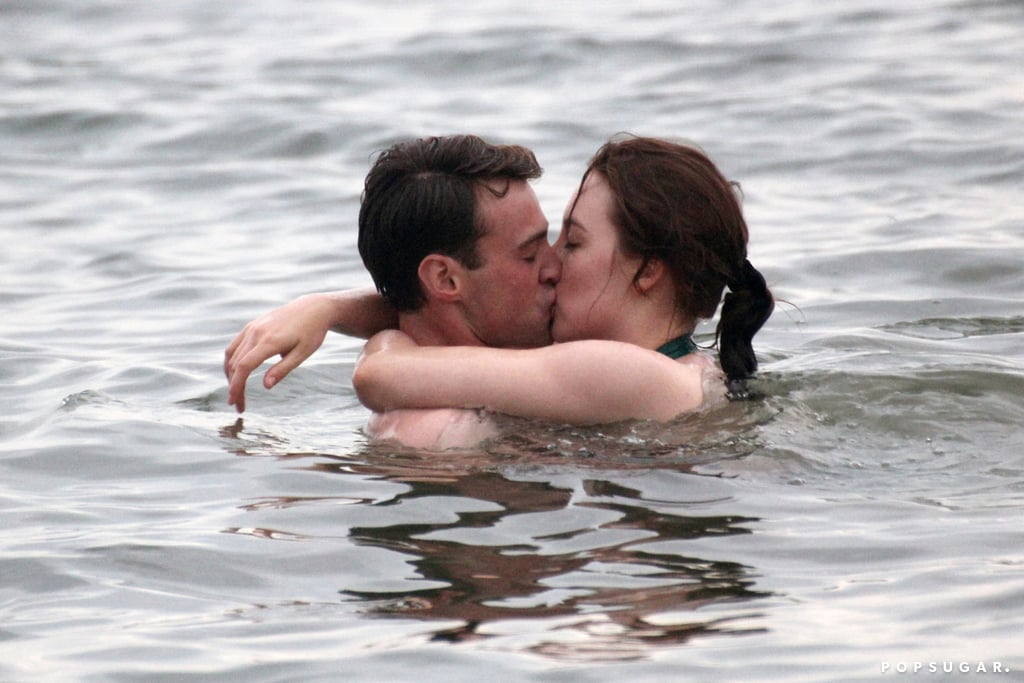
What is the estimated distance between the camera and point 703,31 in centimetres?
1666

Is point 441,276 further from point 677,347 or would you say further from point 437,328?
point 677,347

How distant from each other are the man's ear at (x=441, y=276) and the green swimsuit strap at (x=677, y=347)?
771 mm

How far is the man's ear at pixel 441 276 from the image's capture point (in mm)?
5645

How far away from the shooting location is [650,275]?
5562 mm

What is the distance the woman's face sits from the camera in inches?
219

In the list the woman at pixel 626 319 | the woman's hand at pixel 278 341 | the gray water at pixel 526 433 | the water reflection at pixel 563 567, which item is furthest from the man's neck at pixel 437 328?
the water reflection at pixel 563 567

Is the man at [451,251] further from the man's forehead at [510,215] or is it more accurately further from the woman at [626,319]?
the woman at [626,319]

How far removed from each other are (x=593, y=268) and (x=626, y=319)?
0.23 meters

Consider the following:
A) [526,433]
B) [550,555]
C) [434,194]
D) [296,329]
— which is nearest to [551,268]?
[434,194]

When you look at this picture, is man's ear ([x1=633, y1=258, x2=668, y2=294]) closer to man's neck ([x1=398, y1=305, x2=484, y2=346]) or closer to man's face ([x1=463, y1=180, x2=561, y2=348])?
man's face ([x1=463, y1=180, x2=561, y2=348])

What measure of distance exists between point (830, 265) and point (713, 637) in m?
5.35

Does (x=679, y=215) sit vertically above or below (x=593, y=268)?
above

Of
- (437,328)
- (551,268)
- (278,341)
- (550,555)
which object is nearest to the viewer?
(550,555)

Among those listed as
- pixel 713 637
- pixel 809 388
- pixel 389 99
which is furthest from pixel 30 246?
pixel 713 637
